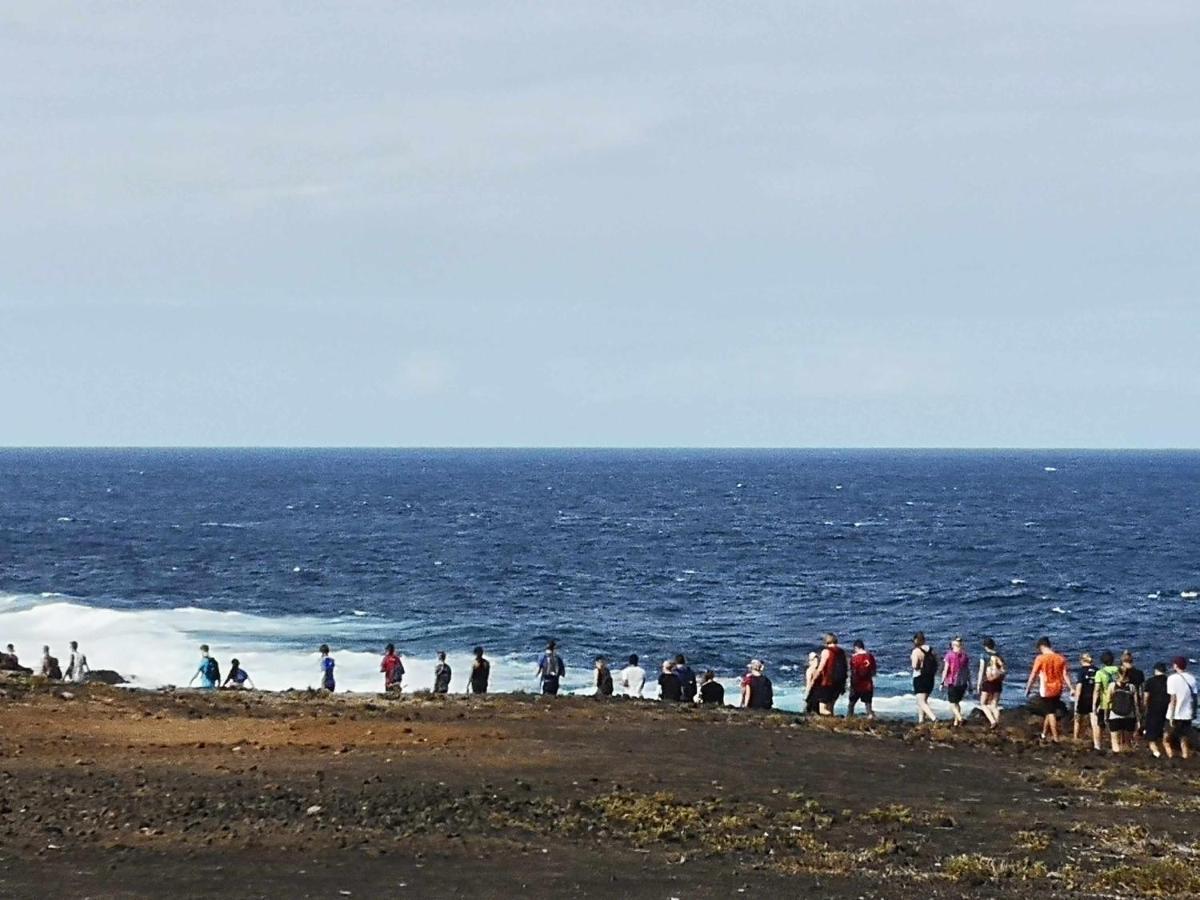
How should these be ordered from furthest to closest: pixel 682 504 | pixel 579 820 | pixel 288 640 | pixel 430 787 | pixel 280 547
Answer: pixel 682 504
pixel 280 547
pixel 288 640
pixel 430 787
pixel 579 820

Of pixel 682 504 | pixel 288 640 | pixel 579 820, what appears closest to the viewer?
pixel 579 820

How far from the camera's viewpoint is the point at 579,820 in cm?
1848

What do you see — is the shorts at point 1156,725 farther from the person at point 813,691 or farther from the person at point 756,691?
the person at point 756,691

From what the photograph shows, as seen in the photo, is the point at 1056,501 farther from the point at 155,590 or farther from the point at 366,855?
the point at 366,855

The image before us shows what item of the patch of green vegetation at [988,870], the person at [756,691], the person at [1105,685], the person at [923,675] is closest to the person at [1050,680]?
the person at [1105,685]

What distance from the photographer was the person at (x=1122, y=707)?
80.4 feet

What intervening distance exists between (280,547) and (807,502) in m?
73.1

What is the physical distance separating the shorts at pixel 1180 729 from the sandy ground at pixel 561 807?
1.05 meters

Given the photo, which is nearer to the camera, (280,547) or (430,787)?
(430,787)

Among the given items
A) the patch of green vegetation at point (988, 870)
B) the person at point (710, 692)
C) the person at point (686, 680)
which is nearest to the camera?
the patch of green vegetation at point (988, 870)

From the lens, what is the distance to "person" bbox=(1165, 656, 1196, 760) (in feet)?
79.7

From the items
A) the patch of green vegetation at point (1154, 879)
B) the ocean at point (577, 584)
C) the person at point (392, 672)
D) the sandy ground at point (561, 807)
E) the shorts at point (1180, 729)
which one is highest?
the shorts at point (1180, 729)

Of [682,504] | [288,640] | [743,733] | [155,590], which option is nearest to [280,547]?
[155,590]

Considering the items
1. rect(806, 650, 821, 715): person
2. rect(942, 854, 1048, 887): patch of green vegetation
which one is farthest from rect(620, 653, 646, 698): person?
rect(942, 854, 1048, 887): patch of green vegetation
